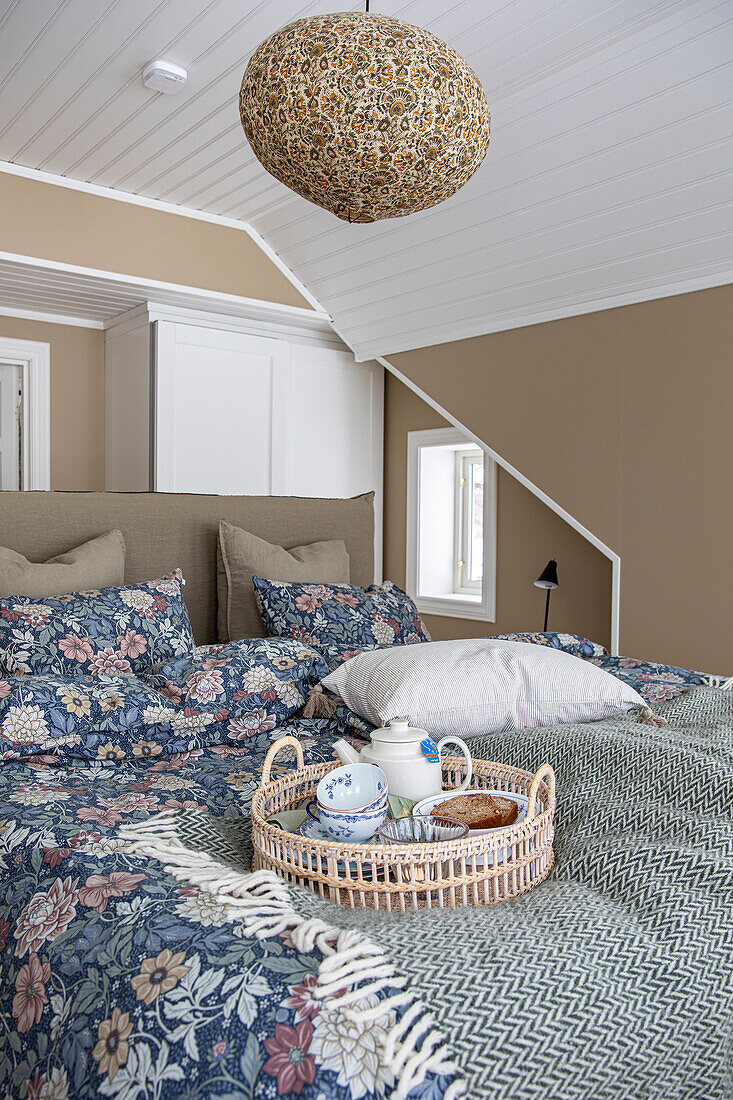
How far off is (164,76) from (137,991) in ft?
9.71

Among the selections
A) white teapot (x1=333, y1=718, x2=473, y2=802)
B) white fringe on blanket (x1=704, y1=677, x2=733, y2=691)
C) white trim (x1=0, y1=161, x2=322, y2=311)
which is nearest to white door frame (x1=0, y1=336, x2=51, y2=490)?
white trim (x1=0, y1=161, x2=322, y2=311)

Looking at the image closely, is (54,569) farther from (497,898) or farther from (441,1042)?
(441,1042)

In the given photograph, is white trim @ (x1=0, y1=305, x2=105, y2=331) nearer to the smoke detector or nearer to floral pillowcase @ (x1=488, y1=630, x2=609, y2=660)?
the smoke detector

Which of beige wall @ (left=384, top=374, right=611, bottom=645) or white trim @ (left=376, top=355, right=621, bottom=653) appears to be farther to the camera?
beige wall @ (left=384, top=374, right=611, bottom=645)

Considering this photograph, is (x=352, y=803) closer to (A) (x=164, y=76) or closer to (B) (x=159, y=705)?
(B) (x=159, y=705)

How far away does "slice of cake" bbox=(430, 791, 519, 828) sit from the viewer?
1.17 meters

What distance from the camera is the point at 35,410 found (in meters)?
4.50

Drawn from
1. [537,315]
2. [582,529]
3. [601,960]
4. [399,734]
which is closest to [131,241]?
[537,315]

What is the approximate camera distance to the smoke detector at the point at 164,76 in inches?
114

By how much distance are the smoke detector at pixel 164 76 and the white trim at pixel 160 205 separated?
1.00 metres

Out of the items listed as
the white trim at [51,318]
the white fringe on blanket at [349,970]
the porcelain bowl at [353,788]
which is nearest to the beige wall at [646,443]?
the white trim at [51,318]

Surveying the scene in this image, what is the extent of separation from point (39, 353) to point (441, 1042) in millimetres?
4411

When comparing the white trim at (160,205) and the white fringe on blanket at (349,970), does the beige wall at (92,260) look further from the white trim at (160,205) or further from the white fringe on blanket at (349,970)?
the white fringe on blanket at (349,970)

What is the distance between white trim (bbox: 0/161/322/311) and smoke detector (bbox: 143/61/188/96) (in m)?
1.00
